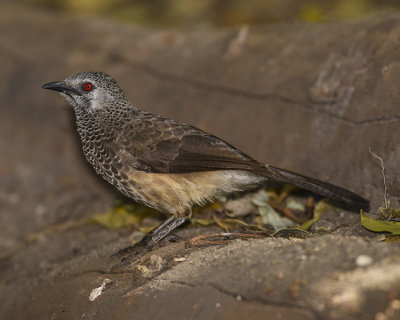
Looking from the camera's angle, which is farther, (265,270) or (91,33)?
(91,33)

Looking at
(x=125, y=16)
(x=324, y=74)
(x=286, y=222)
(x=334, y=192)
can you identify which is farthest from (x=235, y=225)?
(x=125, y=16)

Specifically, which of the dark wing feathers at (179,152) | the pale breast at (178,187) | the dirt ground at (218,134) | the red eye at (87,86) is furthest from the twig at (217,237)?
the red eye at (87,86)

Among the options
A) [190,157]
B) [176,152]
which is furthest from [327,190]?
[176,152]

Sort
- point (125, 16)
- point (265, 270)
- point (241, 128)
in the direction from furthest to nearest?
point (125, 16) → point (241, 128) → point (265, 270)

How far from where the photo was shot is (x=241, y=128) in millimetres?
5559

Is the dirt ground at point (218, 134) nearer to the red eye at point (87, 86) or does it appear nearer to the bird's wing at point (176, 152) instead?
the bird's wing at point (176, 152)

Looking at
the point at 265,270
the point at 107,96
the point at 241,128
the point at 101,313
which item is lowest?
the point at 101,313

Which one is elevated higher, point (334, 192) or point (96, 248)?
point (334, 192)

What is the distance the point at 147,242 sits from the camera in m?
4.29

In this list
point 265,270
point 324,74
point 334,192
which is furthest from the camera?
point 324,74

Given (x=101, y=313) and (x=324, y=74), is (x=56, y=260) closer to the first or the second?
(x=101, y=313)

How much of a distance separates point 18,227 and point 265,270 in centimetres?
415

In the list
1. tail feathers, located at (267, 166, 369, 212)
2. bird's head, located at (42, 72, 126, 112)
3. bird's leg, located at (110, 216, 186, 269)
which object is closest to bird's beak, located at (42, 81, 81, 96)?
bird's head, located at (42, 72, 126, 112)

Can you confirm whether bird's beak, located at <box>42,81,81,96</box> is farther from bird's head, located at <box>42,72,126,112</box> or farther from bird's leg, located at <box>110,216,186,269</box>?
bird's leg, located at <box>110,216,186,269</box>
